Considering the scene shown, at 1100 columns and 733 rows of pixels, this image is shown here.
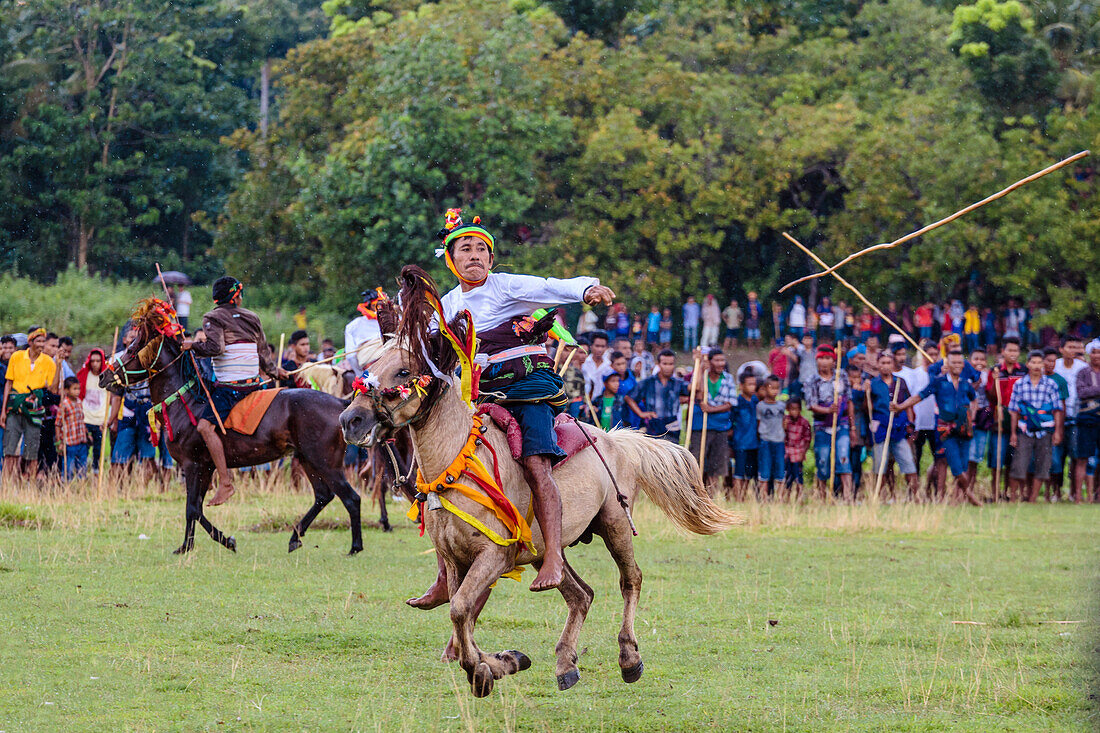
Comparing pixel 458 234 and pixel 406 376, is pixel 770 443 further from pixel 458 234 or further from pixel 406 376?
pixel 406 376

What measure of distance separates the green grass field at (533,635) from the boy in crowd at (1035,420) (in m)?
4.49

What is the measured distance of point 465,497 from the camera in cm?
682

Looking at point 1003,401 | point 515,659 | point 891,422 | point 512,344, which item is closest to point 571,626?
point 515,659

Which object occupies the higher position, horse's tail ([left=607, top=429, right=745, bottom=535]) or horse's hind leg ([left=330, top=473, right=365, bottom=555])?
horse's tail ([left=607, top=429, right=745, bottom=535])

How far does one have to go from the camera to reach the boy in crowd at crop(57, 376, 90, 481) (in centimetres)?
1733

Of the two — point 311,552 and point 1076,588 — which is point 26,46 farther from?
point 1076,588

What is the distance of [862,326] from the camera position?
3522cm

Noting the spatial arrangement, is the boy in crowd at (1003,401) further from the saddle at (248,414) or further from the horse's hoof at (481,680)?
the horse's hoof at (481,680)

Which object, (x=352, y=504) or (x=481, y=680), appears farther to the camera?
(x=352, y=504)

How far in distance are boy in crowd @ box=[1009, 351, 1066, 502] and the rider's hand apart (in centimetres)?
1340

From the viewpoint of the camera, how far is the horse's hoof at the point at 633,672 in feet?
24.0

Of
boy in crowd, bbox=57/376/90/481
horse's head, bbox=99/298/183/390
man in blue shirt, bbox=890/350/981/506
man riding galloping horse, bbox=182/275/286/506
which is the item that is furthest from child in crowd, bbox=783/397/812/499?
boy in crowd, bbox=57/376/90/481

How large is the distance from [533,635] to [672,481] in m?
1.58

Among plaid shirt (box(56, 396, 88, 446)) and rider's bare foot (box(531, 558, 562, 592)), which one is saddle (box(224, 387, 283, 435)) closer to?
plaid shirt (box(56, 396, 88, 446))
